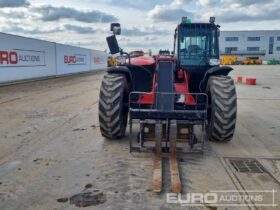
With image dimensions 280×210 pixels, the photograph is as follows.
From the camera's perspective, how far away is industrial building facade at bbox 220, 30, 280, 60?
96.9m

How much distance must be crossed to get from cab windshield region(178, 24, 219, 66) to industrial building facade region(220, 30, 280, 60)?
92.4m

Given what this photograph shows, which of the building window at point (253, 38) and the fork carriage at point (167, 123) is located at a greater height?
the building window at point (253, 38)

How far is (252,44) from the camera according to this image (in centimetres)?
9919

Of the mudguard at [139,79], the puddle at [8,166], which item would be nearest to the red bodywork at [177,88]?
the mudguard at [139,79]

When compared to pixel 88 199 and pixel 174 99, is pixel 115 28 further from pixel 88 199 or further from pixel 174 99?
pixel 88 199

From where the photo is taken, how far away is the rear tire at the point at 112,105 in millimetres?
6258

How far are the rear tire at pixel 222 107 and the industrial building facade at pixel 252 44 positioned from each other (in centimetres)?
9370

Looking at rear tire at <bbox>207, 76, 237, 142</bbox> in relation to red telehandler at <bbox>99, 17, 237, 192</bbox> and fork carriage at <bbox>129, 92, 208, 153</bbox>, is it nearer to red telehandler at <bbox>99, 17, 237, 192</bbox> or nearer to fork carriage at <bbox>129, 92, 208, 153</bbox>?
red telehandler at <bbox>99, 17, 237, 192</bbox>

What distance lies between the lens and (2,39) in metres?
18.1

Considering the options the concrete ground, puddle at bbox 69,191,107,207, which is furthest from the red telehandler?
puddle at bbox 69,191,107,207

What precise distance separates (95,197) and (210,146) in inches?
120

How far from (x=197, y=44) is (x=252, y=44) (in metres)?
99.3

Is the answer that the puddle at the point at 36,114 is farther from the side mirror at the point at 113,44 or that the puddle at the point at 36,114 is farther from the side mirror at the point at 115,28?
the side mirror at the point at 115,28

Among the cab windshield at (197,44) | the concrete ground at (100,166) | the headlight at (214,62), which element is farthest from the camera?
the cab windshield at (197,44)
